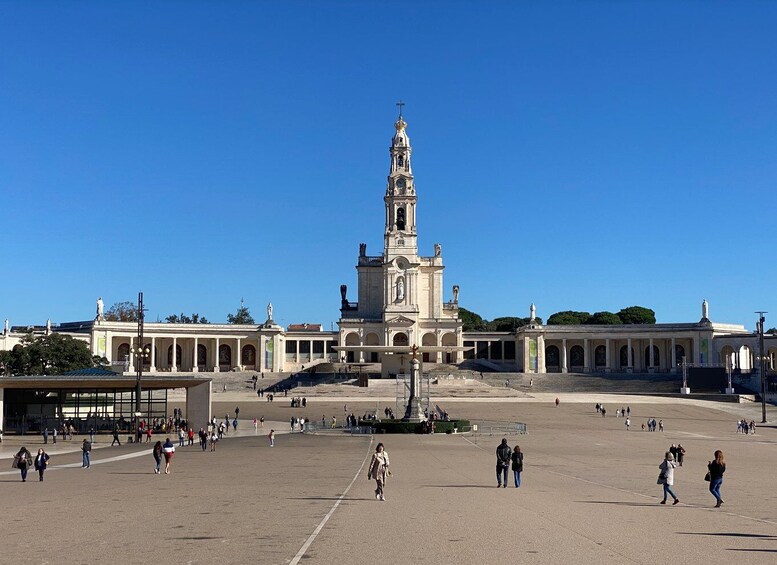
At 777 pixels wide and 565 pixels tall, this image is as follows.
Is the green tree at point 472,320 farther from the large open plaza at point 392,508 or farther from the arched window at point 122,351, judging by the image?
the large open plaza at point 392,508

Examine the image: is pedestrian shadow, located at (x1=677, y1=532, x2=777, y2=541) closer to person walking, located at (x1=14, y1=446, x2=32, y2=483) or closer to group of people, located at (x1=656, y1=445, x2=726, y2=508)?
group of people, located at (x1=656, y1=445, x2=726, y2=508)

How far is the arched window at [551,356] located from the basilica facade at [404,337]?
182mm

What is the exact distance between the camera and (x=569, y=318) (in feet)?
477

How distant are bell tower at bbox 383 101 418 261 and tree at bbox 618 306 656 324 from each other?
4594 cm

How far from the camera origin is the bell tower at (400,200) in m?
116

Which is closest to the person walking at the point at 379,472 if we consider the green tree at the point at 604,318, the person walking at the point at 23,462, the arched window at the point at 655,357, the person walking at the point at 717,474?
the person walking at the point at 717,474

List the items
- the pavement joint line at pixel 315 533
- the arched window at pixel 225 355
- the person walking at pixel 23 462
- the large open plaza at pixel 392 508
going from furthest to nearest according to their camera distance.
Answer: the arched window at pixel 225 355
the person walking at pixel 23 462
the large open plaza at pixel 392 508
the pavement joint line at pixel 315 533

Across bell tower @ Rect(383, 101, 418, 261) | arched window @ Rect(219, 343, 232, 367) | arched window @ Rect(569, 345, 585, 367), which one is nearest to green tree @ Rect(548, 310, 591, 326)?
arched window @ Rect(569, 345, 585, 367)

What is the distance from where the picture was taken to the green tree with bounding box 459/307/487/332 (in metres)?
152

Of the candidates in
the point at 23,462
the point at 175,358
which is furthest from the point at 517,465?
the point at 175,358

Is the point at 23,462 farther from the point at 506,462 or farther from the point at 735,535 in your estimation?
the point at 735,535

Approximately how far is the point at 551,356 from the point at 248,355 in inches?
1540

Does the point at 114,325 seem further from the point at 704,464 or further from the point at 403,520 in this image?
the point at 403,520

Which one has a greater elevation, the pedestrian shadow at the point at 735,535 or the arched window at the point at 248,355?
the arched window at the point at 248,355
